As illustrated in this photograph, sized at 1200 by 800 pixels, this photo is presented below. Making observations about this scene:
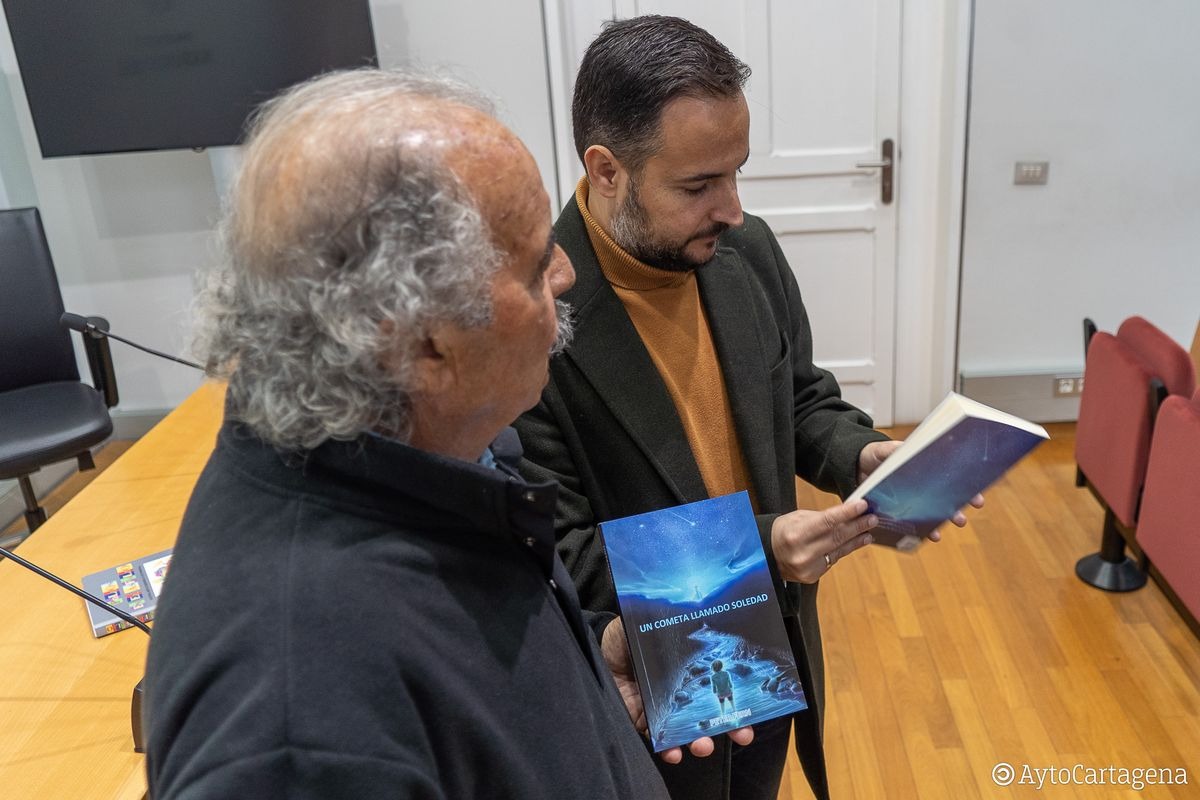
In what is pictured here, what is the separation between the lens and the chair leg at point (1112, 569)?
2875 mm

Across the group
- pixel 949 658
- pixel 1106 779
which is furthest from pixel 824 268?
pixel 1106 779

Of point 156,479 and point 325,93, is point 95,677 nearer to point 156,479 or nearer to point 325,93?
point 156,479

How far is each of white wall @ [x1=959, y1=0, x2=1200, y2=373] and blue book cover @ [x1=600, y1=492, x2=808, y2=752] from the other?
9.68 feet

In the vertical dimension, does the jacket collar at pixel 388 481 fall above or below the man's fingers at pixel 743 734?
above

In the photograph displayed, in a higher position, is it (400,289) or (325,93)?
(325,93)

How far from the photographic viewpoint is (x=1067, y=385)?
3877mm

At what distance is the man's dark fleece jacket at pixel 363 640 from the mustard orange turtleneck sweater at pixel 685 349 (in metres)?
0.55

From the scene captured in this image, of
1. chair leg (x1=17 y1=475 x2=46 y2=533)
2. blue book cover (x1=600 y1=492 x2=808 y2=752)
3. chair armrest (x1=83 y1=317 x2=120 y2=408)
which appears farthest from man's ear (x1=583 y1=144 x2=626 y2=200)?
chair leg (x1=17 y1=475 x2=46 y2=533)

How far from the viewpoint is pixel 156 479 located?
215 centimetres

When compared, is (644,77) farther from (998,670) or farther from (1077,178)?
(1077,178)

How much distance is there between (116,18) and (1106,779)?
364 centimetres

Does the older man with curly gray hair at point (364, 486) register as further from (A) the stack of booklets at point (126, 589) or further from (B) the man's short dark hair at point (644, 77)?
(A) the stack of booklets at point (126, 589)

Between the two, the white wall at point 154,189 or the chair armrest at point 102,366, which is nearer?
the chair armrest at point 102,366

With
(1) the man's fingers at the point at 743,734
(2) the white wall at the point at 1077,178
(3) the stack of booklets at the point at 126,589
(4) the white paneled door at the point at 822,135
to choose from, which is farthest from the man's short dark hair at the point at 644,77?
(2) the white wall at the point at 1077,178
